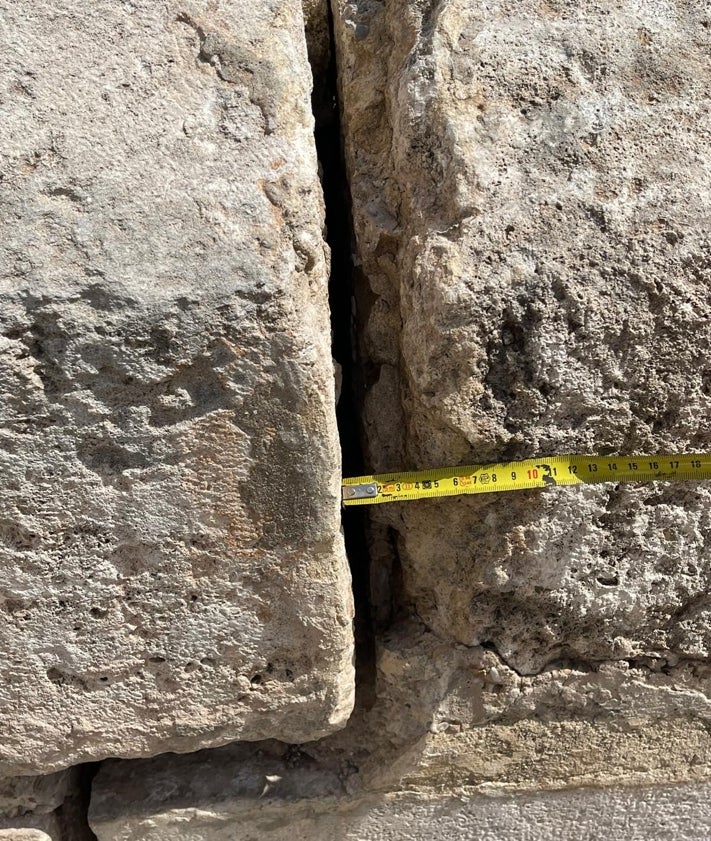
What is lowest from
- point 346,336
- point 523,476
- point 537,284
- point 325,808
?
point 325,808

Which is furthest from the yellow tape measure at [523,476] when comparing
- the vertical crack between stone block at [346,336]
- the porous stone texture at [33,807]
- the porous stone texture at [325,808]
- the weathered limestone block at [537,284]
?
the porous stone texture at [33,807]

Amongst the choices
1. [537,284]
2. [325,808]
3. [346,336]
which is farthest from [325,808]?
[537,284]

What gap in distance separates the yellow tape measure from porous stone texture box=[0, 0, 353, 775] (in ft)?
0.38

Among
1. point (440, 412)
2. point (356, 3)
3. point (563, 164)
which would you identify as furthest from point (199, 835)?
point (356, 3)

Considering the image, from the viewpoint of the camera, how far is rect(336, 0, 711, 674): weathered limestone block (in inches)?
43.9

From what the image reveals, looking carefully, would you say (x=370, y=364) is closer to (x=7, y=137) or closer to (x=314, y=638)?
(x=314, y=638)

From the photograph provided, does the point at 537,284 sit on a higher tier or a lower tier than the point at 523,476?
higher

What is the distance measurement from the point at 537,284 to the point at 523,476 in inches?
11.4

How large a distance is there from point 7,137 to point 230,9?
0.38 meters

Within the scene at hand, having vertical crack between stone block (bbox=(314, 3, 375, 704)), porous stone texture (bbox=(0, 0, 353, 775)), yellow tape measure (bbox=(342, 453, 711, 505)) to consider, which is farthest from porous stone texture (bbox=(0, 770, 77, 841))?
yellow tape measure (bbox=(342, 453, 711, 505))

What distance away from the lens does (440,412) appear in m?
1.14

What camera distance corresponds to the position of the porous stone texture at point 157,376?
996 millimetres

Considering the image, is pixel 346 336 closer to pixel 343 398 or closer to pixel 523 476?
pixel 343 398

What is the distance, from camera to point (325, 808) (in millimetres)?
1383
